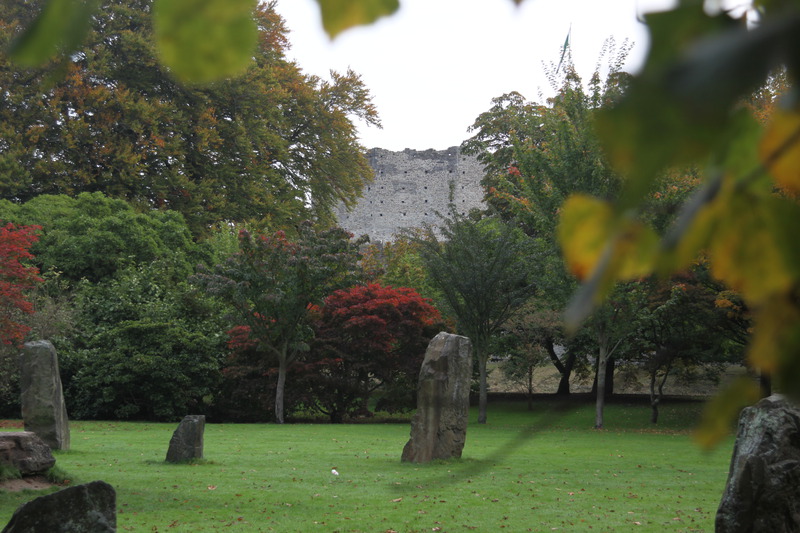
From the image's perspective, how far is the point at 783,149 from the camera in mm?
330

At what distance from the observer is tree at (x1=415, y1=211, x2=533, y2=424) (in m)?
18.1

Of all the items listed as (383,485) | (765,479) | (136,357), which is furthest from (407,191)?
(765,479)

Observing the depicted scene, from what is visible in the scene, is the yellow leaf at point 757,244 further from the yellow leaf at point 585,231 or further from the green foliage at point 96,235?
the green foliage at point 96,235

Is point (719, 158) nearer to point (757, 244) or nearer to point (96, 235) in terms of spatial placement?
point (757, 244)

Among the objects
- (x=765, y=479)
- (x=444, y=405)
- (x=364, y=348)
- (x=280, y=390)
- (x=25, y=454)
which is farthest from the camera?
(x=364, y=348)

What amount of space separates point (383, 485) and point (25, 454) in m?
3.82

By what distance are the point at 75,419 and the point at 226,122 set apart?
7.85 metres

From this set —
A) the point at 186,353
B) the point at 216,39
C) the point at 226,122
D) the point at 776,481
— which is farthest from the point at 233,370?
the point at 216,39

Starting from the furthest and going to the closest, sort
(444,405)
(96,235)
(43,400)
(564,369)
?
1. (564,369)
2. (96,235)
3. (43,400)
4. (444,405)

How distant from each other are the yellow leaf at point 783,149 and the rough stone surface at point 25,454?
864 centimetres

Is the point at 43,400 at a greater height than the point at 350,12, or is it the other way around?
the point at 350,12

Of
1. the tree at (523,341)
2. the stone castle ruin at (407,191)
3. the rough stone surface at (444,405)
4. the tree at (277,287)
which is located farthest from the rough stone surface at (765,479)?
the stone castle ruin at (407,191)

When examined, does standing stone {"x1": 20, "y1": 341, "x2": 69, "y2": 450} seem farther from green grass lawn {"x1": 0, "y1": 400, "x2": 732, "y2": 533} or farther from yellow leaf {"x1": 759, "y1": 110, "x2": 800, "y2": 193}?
yellow leaf {"x1": 759, "y1": 110, "x2": 800, "y2": 193}

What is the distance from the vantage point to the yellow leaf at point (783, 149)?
12.6 inches
